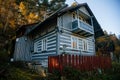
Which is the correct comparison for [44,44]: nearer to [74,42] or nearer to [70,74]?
[74,42]

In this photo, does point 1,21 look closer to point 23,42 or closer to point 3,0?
point 3,0

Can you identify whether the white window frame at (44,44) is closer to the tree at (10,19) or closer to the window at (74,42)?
the window at (74,42)

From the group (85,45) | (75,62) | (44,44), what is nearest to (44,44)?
(44,44)

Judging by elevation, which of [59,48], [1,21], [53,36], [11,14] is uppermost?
[11,14]

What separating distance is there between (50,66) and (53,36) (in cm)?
492

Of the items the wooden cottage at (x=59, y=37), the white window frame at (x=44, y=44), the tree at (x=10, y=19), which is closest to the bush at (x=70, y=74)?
the wooden cottage at (x=59, y=37)

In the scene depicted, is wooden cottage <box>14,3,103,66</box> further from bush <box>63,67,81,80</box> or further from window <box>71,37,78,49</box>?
bush <box>63,67,81,80</box>

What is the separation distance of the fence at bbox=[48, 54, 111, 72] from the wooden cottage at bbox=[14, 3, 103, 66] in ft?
11.1

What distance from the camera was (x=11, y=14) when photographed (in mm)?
21688

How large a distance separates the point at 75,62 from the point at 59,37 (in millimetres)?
4692

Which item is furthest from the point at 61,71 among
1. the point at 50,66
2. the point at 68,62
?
the point at 50,66

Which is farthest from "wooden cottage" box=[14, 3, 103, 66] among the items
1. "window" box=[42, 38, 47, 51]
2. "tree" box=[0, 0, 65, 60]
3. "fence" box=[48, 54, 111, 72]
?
"fence" box=[48, 54, 111, 72]

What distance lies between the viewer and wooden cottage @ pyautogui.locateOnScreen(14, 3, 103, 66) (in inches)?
536

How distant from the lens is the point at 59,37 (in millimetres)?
13359
